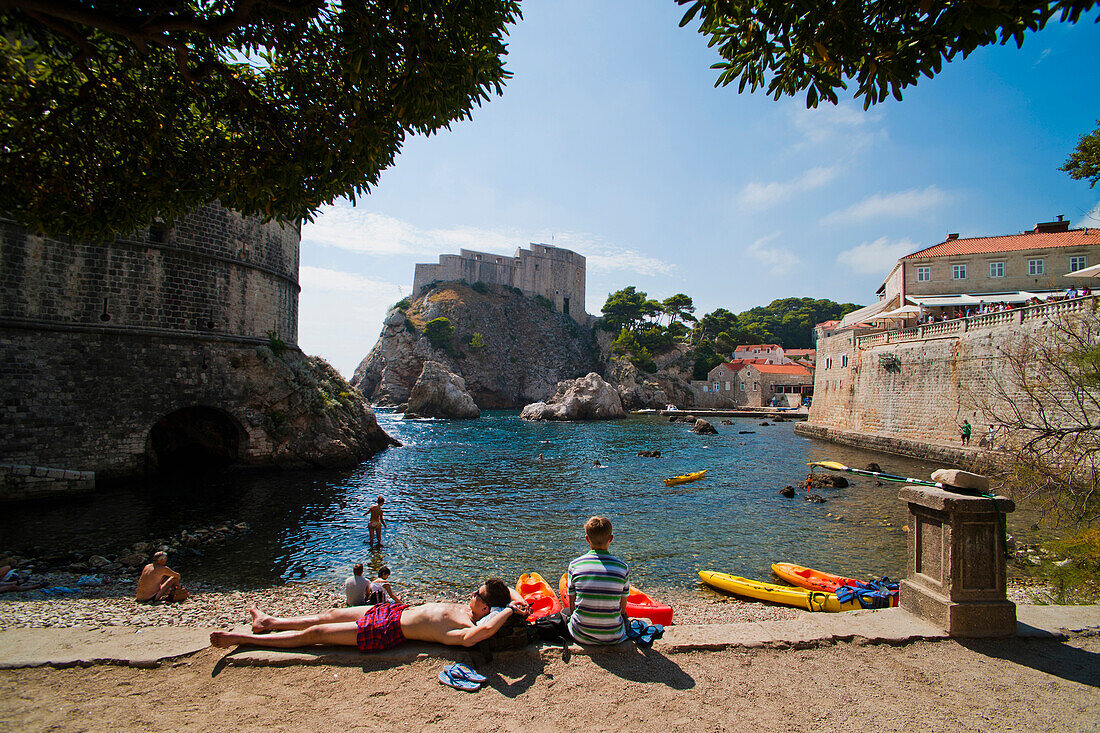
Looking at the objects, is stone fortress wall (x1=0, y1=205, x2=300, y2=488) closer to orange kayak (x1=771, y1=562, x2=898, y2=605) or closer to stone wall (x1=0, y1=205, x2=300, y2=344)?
stone wall (x1=0, y1=205, x2=300, y2=344)

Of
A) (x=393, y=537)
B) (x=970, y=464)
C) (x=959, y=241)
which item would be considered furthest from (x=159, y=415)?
(x=959, y=241)

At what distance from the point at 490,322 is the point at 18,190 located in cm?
6775

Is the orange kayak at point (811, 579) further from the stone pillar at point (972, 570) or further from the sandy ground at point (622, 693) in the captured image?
the sandy ground at point (622, 693)

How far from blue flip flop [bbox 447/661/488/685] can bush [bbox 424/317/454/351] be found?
2505 inches

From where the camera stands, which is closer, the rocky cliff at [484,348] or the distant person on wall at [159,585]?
the distant person on wall at [159,585]

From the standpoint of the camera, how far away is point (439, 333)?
65750 mm

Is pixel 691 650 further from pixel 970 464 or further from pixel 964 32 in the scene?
pixel 970 464

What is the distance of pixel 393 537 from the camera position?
1161 cm

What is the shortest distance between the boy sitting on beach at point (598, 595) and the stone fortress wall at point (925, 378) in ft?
56.7

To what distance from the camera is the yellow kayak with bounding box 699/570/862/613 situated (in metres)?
7.59

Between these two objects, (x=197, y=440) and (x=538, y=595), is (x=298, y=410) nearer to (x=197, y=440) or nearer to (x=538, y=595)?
(x=197, y=440)

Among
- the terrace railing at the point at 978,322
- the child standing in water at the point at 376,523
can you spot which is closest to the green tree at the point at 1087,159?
the terrace railing at the point at 978,322

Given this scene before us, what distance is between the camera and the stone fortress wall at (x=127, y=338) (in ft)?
43.3

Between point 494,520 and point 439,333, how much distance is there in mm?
54947
